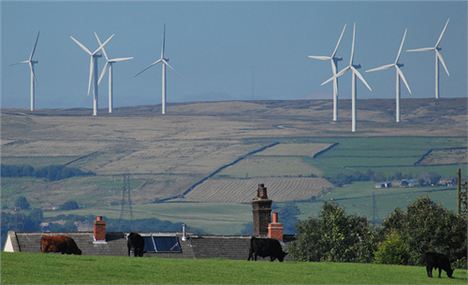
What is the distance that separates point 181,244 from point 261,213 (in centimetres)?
360

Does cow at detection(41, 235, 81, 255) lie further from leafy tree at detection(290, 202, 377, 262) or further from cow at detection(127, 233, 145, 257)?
leafy tree at detection(290, 202, 377, 262)

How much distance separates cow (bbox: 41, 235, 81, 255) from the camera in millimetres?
45438

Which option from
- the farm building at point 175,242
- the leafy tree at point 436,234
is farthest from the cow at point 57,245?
the leafy tree at point 436,234

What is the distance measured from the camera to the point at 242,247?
63375mm

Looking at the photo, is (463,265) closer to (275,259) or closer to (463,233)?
(463,233)

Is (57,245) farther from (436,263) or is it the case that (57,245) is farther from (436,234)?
(436,234)

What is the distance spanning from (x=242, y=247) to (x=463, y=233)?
28.5 ft

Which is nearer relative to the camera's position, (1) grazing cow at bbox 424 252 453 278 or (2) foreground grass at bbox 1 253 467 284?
(2) foreground grass at bbox 1 253 467 284

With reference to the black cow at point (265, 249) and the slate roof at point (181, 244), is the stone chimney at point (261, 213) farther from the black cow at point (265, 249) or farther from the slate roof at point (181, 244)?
the black cow at point (265, 249)

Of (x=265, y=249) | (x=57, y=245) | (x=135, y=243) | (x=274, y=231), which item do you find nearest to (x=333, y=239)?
(x=274, y=231)

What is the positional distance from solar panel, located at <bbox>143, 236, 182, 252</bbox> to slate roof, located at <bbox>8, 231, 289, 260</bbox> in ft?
0.79

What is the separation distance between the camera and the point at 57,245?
150ft

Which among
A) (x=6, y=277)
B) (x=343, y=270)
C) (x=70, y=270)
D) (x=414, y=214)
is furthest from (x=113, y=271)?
(x=414, y=214)

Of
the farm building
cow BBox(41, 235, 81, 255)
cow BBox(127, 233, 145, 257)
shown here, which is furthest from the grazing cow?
the farm building
